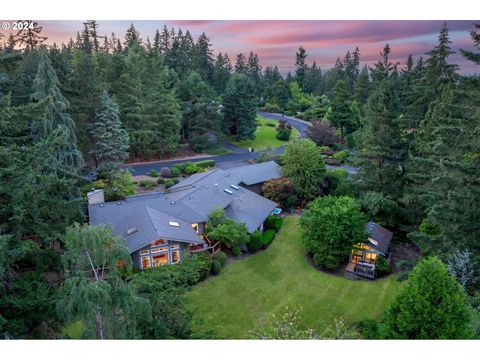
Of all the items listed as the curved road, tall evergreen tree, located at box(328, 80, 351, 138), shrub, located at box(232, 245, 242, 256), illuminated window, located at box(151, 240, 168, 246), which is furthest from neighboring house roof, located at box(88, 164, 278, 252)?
tall evergreen tree, located at box(328, 80, 351, 138)

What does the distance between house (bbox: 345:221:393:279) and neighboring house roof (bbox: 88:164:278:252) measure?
717 centimetres

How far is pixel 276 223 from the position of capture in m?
30.0

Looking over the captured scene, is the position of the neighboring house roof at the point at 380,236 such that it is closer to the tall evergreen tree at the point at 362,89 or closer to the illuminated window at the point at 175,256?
the illuminated window at the point at 175,256

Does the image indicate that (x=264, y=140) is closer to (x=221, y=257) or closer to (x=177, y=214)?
(x=177, y=214)

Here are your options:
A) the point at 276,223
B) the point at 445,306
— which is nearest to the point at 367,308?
the point at 445,306

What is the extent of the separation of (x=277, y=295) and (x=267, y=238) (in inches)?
275

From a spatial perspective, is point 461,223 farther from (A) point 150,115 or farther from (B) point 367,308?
(A) point 150,115

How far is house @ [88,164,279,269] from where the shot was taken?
2266 cm

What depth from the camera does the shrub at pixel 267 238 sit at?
88.7 ft

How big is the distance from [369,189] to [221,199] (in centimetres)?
1189

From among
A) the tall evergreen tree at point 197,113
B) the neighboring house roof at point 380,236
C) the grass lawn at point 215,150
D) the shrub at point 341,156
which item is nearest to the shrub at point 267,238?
the neighboring house roof at point 380,236

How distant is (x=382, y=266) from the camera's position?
23906mm

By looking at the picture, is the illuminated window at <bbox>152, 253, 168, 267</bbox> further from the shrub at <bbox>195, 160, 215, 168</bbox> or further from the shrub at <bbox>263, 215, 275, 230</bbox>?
the shrub at <bbox>195, 160, 215, 168</bbox>

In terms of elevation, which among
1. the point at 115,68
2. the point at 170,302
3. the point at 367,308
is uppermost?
the point at 115,68
